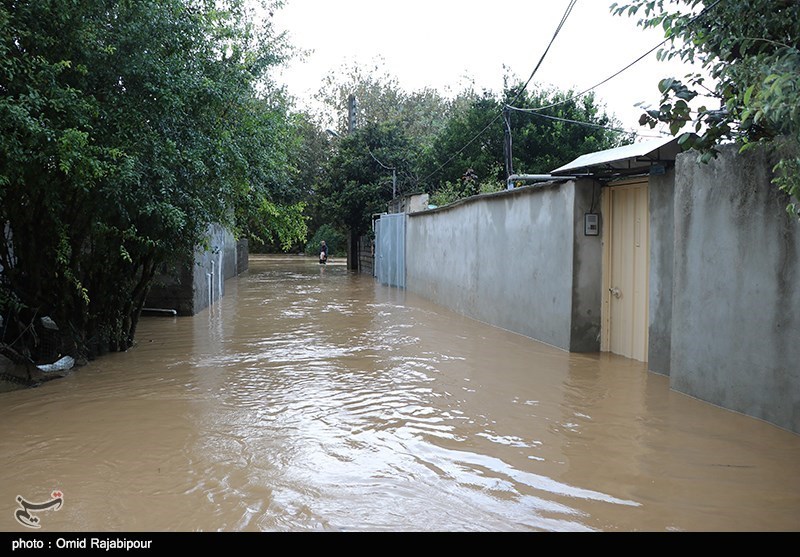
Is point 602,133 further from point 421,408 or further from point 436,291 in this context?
point 421,408

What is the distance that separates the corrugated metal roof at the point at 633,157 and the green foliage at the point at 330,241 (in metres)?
39.5

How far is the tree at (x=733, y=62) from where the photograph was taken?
452cm

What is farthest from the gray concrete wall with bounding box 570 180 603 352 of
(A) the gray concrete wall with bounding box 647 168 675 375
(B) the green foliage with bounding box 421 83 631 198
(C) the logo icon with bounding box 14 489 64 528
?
(B) the green foliage with bounding box 421 83 631 198

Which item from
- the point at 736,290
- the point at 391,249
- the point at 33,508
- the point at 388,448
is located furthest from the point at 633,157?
the point at 391,249

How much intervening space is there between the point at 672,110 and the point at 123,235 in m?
6.44

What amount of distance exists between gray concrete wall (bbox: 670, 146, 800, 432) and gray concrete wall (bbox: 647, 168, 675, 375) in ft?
2.21

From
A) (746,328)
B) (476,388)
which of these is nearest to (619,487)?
(746,328)

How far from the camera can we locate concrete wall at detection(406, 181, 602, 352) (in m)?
9.36

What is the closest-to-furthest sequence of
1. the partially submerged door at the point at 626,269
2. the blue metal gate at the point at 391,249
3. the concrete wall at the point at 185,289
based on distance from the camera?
the partially submerged door at the point at 626,269
the concrete wall at the point at 185,289
the blue metal gate at the point at 391,249

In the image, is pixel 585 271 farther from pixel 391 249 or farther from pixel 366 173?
pixel 366 173

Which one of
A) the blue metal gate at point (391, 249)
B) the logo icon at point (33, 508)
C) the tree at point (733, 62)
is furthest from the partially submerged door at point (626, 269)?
the blue metal gate at point (391, 249)

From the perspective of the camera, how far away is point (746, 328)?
19.9 feet

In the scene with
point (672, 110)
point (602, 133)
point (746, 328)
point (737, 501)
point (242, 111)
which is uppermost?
point (602, 133)

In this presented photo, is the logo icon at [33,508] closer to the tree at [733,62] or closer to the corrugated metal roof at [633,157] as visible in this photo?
the tree at [733,62]
